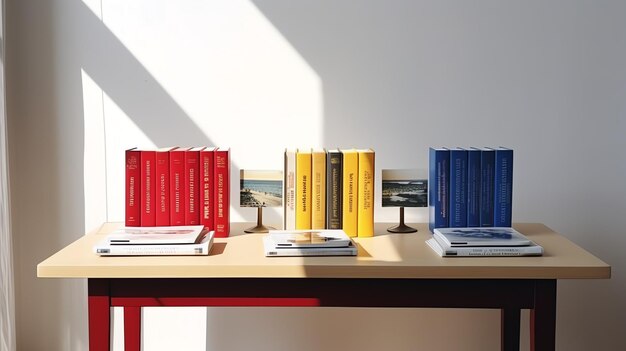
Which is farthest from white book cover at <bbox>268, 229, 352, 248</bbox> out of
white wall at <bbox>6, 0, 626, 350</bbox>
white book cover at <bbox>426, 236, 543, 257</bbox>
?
white wall at <bbox>6, 0, 626, 350</bbox>

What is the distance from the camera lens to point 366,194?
2.20 metres

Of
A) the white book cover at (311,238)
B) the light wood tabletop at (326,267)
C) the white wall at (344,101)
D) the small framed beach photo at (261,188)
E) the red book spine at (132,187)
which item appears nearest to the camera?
the light wood tabletop at (326,267)

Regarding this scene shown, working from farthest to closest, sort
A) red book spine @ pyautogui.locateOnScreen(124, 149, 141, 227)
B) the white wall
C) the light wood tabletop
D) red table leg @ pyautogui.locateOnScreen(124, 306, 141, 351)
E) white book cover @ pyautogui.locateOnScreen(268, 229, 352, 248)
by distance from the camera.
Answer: the white wall, red table leg @ pyautogui.locateOnScreen(124, 306, 141, 351), red book spine @ pyautogui.locateOnScreen(124, 149, 141, 227), white book cover @ pyautogui.locateOnScreen(268, 229, 352, 248), the light wood tabletop

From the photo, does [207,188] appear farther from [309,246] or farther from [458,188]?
[458,188]

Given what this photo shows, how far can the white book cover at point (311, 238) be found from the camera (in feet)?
6.42

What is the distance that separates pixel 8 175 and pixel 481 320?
1.62m

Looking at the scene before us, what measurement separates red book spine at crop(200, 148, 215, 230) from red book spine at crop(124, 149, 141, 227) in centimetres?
17

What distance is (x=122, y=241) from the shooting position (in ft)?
6.43

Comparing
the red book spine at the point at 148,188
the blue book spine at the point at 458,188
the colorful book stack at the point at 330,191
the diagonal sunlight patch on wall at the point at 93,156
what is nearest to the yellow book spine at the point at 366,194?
the colorful book stack at the point at 330,191

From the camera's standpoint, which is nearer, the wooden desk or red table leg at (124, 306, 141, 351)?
the wooden desk

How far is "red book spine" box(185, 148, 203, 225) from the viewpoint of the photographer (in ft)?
7.09

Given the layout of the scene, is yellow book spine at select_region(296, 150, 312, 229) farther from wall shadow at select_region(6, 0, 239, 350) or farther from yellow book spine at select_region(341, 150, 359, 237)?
wall shadow at select_region(6, 0, 239, 350)

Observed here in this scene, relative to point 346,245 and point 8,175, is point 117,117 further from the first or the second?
point 346,245

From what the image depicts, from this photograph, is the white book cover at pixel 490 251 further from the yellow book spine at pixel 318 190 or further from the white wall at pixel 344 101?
the white wall at pixel 344 101
